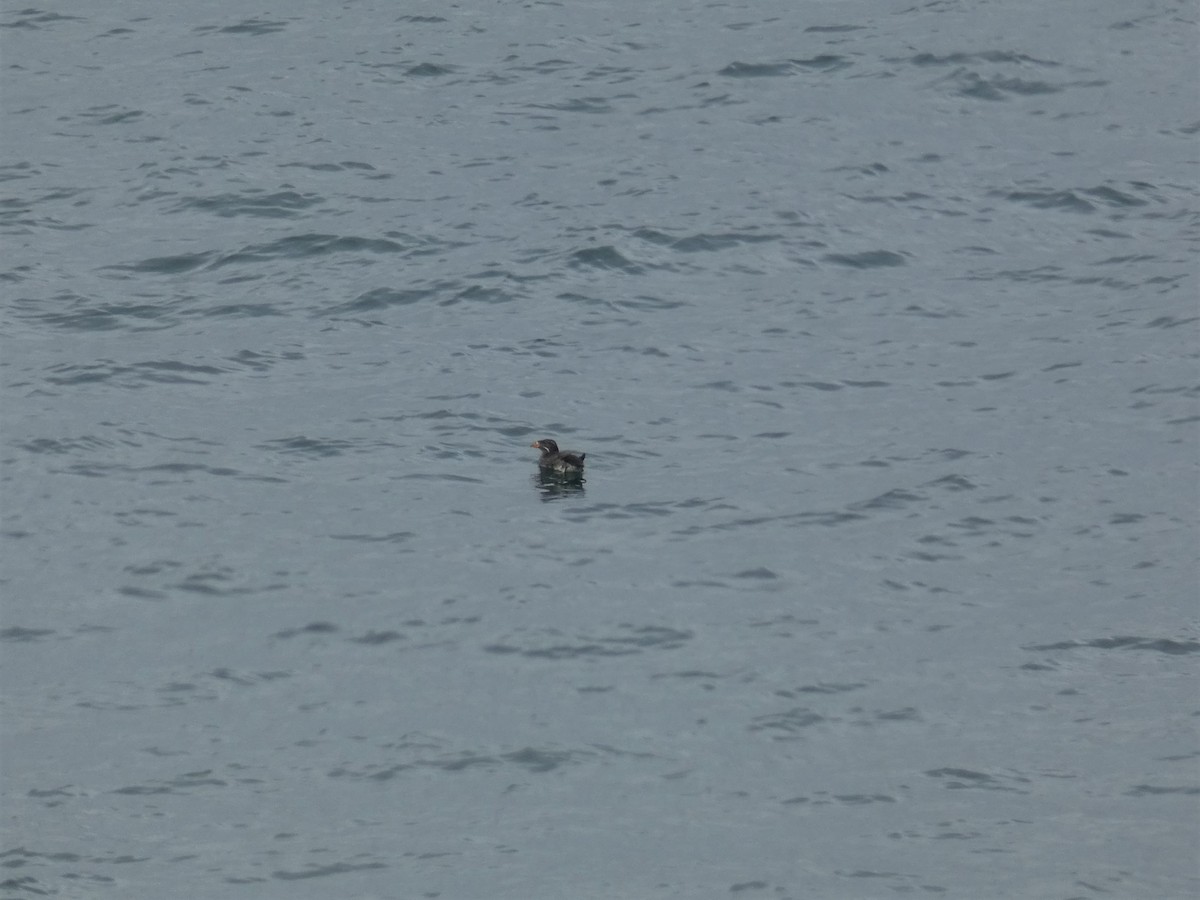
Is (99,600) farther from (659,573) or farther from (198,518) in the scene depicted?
(659,573)

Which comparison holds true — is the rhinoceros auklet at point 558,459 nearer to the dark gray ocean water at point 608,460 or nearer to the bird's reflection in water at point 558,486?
the bird's reflection in water at point 558,486

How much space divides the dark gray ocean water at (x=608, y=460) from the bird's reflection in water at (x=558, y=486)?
156 mm

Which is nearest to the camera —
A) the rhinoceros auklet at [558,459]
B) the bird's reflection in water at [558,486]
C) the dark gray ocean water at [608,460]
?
the dark gray ocean water at [608,460]

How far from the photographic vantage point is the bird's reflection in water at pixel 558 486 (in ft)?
54.7

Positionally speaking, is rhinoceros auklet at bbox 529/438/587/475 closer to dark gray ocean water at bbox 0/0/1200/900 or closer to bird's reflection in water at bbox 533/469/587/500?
bird's reflection in water at bbox 533/469/587/500

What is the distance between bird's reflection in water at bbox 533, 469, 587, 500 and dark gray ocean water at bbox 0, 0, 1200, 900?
0.16 m

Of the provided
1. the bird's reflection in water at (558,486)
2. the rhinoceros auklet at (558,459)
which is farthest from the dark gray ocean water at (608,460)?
the rhinoceros auklet at (558,459)

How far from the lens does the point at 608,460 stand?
699 inches

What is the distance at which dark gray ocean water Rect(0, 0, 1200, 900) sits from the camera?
39.9 ft

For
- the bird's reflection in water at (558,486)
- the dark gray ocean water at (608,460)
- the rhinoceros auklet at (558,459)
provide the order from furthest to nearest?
the rhinoceros auklet at (558,459), the bird's reflection in water at (558,486), the dark gray ocean water at (608,460)

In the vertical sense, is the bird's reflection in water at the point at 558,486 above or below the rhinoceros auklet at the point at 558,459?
below

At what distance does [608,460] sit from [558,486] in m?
1.08

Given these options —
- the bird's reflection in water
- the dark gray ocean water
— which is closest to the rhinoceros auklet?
the bird's reflection in water

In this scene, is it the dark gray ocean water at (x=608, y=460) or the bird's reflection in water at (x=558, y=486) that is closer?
the dark gray ocean water at (x=608, y=460)
